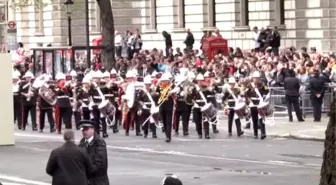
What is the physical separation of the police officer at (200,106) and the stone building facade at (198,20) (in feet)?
50.5

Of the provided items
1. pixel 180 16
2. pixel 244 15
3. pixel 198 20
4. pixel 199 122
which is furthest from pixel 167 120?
pixel 180 16

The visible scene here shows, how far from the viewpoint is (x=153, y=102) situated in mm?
31797

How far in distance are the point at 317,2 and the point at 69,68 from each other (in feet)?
37.3

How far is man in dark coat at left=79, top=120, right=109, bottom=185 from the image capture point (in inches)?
560

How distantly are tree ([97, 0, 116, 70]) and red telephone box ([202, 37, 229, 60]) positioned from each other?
15.8 ft

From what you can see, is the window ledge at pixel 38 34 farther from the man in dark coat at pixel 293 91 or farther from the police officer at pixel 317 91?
the police officer at pixel 317 91

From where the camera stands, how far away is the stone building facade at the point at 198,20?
47.9 m

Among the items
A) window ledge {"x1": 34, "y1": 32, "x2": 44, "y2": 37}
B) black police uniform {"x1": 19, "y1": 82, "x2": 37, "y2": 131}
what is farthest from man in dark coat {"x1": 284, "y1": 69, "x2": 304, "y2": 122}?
window ledge {"x1": 34, "y1": 32, "x2": 44, "y2": 37}

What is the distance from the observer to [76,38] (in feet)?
216

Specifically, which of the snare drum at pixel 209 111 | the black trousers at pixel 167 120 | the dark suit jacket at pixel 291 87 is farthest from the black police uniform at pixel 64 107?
the dark suit jacket at pixel 291 87

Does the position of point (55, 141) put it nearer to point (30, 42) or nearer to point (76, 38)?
point (76, 38)

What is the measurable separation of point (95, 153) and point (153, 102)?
1748cm

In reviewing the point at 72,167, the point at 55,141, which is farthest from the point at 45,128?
the point at 72,167

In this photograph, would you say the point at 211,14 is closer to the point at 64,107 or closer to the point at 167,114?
the point at 64,107
